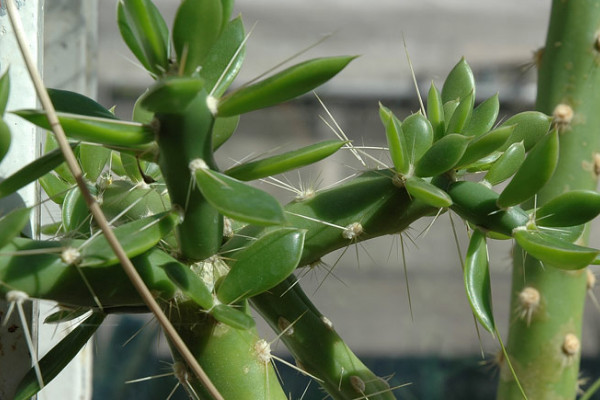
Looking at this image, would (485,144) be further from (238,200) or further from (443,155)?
(238,200)

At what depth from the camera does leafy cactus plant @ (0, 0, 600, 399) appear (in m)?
0.27

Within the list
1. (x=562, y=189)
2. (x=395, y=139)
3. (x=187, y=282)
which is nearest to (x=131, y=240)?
(x=187, y=282)

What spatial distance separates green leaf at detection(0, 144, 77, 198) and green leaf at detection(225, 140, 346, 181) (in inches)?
2.9

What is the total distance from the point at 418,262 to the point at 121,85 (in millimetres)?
1067

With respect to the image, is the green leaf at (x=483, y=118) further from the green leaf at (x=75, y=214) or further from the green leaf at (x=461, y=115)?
the green leaf at (x=75, y=214)

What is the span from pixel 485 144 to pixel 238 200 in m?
0.14

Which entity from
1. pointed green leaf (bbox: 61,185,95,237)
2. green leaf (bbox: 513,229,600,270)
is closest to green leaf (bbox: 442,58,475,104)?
green leaf (bbox: 513,229,600,270)

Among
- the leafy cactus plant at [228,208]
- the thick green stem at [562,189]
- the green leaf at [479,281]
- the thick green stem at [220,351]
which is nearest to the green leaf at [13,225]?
the leafy cactus plant at [228,208]

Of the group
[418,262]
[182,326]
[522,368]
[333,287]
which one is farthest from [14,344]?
[418,262]

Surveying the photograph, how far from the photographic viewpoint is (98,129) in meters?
0.28

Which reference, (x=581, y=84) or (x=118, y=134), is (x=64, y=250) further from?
(x=581, y=84)

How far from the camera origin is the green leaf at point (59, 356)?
13.7 inches

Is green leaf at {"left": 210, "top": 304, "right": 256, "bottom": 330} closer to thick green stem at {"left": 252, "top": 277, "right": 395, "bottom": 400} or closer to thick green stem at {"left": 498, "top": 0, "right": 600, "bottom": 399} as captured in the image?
thick green stem at {"left": 252, "top": 277, "right": 395, "bottom": 400}

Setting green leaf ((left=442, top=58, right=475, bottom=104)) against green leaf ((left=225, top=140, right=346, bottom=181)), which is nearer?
green leaf ((left=225, top=140, right=346, bottom=181))
